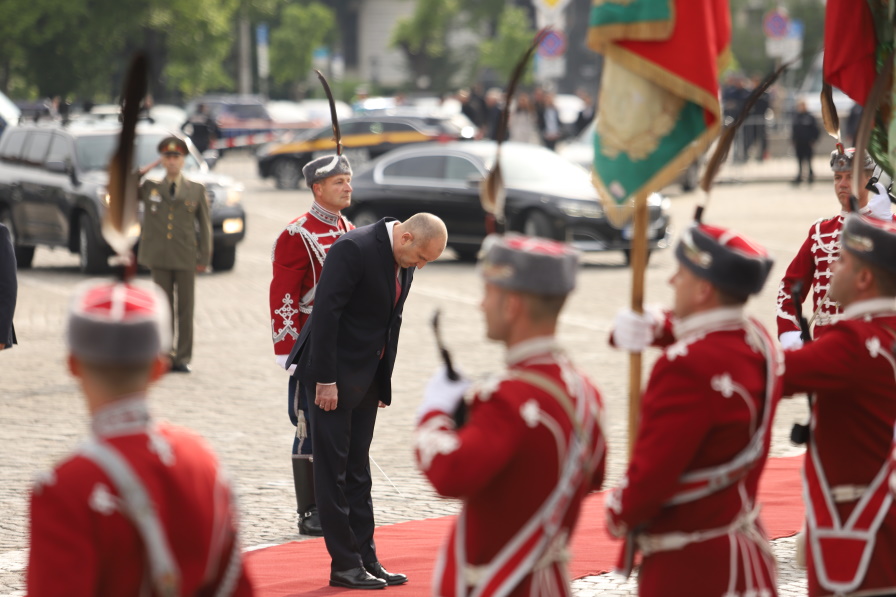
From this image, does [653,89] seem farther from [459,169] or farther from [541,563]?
[459,169]

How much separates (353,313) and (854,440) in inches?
116

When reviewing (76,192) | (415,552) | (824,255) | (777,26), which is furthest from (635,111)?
(777,26)

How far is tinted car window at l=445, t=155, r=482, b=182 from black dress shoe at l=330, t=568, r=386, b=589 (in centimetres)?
1430

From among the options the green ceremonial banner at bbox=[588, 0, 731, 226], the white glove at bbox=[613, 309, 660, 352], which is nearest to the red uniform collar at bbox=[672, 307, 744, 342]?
the white glove at bbox=[613, 309, 660, 352]

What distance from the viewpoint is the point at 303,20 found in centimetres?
7256

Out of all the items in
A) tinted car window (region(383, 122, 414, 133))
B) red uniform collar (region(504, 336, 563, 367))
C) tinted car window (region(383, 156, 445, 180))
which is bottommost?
tinted car window (region(383, 122, 414, 133))

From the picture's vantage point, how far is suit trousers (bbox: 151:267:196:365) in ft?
43.7

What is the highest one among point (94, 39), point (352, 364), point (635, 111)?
point (635, 111)

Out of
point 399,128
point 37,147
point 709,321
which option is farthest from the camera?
point 399,128

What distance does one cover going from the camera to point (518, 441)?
3.81 meters

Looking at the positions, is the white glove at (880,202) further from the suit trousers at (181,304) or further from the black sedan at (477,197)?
the black sedan at (477,197)

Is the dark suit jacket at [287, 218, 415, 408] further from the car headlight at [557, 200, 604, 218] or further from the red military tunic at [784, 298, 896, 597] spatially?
the car headlight at [557, 200, 604, 218]

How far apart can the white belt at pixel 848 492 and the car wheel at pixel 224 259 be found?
52.7 ft

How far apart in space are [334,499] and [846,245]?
3.12 metres
